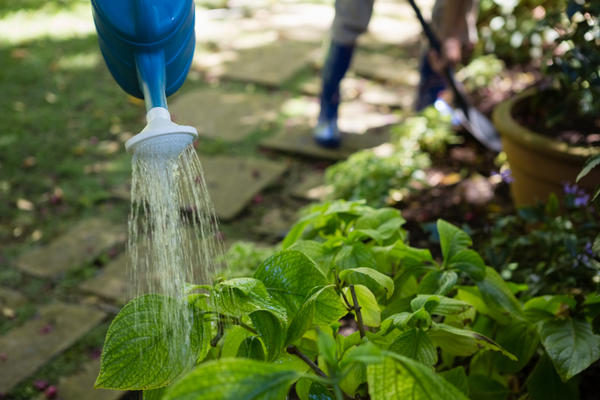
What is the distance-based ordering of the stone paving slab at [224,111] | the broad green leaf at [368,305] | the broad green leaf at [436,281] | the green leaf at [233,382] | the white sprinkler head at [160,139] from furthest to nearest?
the stone paving slab at [224,111] → the broad green leaf at [436,281] → the broad green leaf at [368,305] → the white sprinkler head at [160,139] → the green leaf at [233,382]

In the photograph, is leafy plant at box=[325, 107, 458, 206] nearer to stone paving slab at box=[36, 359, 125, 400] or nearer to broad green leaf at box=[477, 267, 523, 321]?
stone paving slab at box=[36, 359, 125, 400]

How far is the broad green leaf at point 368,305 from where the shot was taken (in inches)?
42.0

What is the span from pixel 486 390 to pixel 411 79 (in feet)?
11.4

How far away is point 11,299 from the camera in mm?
2641

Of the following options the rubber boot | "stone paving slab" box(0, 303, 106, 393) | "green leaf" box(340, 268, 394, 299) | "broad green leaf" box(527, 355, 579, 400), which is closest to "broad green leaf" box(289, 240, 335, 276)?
"green leaf" box(340, 268, 394, 299)

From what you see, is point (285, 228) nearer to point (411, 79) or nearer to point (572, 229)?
point (572, 229)

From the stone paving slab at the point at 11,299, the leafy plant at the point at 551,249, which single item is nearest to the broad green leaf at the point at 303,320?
the leafy plant at the point at 551,249

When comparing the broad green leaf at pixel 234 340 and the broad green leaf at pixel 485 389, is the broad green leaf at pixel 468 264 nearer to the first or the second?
the broad green leaf at pixel 485 389

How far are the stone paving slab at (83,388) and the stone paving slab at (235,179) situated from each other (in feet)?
3.52

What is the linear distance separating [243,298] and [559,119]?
5.57 feet

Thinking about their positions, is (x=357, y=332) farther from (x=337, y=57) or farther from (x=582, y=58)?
(x=337, y=57)

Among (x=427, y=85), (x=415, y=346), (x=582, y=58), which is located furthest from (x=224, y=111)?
(x=415, y=346)

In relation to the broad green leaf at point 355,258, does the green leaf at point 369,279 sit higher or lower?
higher

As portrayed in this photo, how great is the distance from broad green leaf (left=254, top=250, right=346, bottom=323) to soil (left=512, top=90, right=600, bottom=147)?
1666mm
